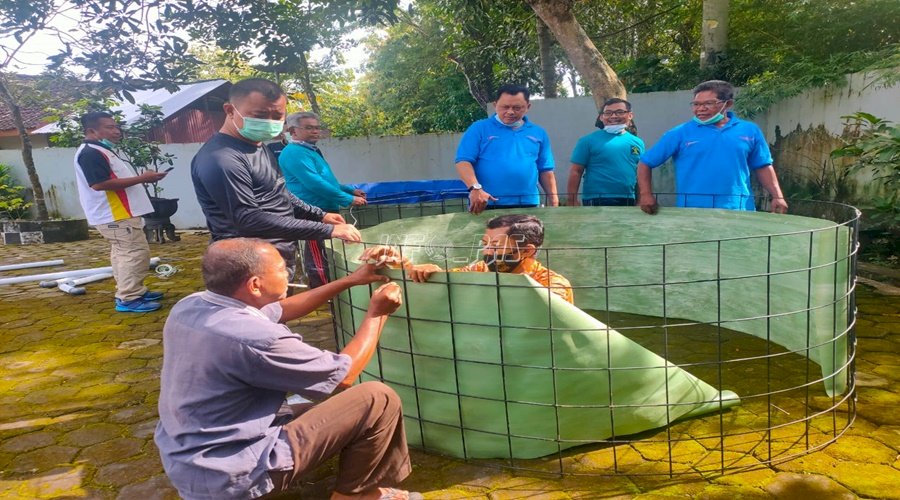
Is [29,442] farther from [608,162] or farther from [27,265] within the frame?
[27,265]

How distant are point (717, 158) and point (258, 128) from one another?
274cm

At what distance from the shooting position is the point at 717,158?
3.66 m

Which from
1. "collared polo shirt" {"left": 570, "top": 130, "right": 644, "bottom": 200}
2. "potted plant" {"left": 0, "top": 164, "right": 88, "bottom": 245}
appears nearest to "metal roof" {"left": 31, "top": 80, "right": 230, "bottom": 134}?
"potted plant" {"left": 0, "top": 164, "right": 88, "bottom": 245}

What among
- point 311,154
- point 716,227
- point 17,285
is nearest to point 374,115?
point 17,285

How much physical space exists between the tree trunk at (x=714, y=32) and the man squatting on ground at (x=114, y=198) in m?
8.28

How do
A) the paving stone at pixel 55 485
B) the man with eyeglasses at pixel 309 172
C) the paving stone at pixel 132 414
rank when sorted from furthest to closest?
1. the man with eyeglasses at pixel 309 172
2. the paving stone at pixel 132 414
3. the paving stone at pixel 55 485

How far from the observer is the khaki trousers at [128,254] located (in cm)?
497

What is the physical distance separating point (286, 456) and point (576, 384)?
3.70 feet

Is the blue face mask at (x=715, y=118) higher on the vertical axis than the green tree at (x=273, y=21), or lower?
lower

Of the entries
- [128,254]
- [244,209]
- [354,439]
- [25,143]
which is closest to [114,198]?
[128,254]

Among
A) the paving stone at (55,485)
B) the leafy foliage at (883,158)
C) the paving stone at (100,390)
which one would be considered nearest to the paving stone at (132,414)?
the paving stone at (100,390)

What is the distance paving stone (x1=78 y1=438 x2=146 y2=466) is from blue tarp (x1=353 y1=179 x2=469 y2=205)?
2.93 metres

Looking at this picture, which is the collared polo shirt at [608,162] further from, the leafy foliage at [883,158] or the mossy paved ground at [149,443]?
the leafy foliage at [883,158]

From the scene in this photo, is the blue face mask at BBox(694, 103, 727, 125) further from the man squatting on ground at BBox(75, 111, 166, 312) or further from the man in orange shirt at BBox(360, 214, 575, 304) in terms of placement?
the man squatting on ground at BBox(75, 111, 166, 312)
